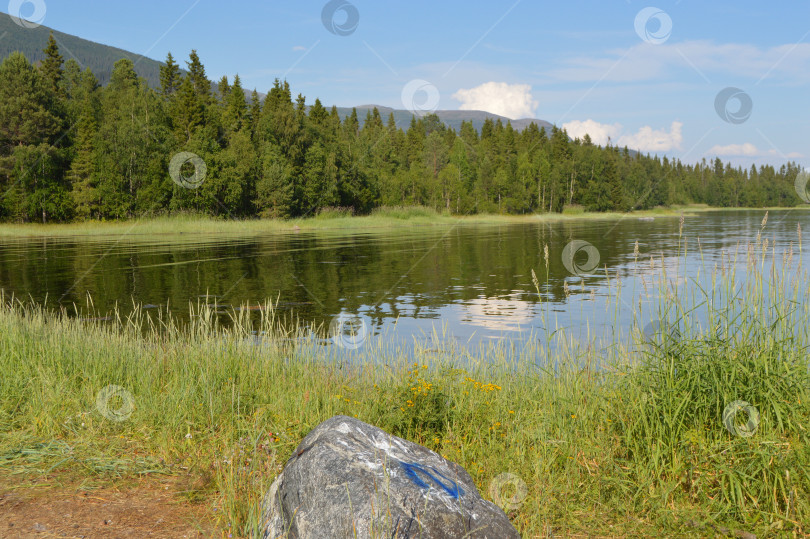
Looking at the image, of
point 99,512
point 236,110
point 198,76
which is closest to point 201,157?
point 236,110

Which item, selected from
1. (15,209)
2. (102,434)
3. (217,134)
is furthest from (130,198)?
(102,434)

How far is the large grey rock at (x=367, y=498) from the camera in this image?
354 centimetres

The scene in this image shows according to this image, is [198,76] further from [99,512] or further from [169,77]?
[99,512]

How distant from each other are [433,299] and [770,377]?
51.9 ft

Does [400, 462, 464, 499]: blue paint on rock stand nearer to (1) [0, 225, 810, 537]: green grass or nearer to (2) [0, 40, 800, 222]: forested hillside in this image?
(1) [0, 225, 810, 537]: green grass

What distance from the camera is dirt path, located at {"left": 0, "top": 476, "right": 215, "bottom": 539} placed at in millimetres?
4504

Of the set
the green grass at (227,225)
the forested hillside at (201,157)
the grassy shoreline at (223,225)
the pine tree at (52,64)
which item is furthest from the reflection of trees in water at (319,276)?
the pine tree at (52,64)

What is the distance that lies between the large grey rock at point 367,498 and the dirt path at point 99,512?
32.7 inches

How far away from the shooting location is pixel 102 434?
20.7 feet

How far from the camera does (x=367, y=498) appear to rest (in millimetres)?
3613

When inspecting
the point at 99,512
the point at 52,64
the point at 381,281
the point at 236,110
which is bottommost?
the point at 381,281

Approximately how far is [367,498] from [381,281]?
69.7 feet

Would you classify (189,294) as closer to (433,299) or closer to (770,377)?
(433,299)

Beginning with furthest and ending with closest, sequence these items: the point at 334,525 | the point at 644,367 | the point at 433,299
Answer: the point at 433,299, the point at 644,367, the point at 334,525
